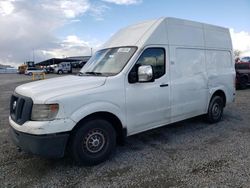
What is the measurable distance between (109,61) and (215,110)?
340cm

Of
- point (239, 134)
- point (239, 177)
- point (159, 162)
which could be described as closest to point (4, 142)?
point (159, 162)

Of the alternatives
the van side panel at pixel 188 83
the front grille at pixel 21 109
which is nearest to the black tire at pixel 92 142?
the front grille at pixel 21 109

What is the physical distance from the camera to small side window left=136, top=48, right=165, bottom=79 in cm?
448

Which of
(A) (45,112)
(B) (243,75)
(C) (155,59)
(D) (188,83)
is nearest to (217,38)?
(D) (188,83)

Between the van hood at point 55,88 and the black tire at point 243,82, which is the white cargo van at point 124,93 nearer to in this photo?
the van hood at point 55,88

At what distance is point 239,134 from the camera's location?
5.42 m

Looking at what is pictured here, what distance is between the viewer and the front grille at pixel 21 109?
11.5 feet

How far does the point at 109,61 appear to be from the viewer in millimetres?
4617

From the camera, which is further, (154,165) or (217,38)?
(217,38)

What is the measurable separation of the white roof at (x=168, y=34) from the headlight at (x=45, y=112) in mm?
2000

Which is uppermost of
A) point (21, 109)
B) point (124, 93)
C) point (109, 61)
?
point (109, 61)

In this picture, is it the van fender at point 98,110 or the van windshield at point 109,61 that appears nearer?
the van fender at point 98,110

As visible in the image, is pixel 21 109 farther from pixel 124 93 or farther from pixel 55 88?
pixel 124 93

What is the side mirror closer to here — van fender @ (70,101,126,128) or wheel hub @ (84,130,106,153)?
van fender @ (70,101,126,128)
